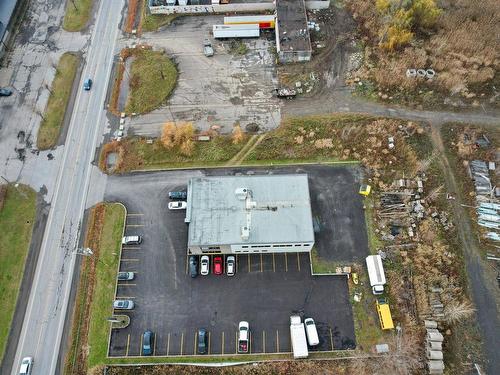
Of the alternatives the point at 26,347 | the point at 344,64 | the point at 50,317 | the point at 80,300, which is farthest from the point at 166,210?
the point at 344,64

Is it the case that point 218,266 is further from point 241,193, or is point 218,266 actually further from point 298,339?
point 298,339

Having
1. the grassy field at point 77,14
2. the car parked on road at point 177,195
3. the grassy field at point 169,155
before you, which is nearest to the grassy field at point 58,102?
the grassy field at point 77,14

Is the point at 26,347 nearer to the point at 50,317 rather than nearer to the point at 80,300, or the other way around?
the point at 50,317

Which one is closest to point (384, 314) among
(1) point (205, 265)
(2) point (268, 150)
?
(1) point (205, 265)

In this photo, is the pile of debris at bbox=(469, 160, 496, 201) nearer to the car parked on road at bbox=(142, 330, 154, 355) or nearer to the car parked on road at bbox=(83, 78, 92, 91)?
the car parked on road at bbox=(142, 330, 154, 355)

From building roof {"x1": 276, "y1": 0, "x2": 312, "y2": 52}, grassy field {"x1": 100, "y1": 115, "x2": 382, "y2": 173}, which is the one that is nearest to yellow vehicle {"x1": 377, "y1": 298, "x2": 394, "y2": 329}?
grassy field {"x1": 100, "y1": 115, "x2": 382, "y2": 173}

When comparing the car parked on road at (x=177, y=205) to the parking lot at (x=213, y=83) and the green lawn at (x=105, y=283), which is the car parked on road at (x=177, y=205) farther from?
the parking lot at (x=213, y=83)
